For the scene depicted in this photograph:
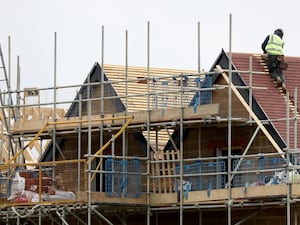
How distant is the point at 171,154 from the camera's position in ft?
199

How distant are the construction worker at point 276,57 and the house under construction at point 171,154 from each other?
0.96 ft

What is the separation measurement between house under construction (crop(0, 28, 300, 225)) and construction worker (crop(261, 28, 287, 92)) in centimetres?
29

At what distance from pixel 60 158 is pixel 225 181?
7608mm

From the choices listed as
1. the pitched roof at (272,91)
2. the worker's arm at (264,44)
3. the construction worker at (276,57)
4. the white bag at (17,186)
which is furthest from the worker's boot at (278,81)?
the white bag at (17,186)

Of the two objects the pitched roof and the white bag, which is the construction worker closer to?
the pitched roof

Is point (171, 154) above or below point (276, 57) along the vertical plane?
below

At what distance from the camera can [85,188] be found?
59812mm

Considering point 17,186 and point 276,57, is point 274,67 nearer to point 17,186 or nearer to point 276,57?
point 276,57

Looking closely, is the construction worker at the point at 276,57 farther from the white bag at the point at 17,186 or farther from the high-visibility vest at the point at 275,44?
the white bag at the point at 17,186

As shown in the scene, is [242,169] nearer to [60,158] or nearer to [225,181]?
[225,181]

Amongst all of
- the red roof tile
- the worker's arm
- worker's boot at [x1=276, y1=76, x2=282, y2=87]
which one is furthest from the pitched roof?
the worker's arm

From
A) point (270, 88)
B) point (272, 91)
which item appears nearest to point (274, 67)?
point (270, 88)

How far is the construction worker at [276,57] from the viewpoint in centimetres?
6141

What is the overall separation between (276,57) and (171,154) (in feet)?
14.3
